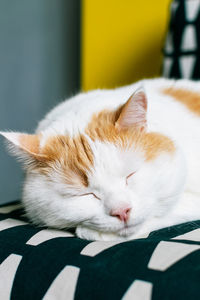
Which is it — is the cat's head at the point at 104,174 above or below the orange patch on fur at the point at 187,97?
below

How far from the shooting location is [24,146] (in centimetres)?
90

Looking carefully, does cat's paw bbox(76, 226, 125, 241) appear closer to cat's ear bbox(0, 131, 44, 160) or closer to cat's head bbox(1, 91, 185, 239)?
cat's head bbox(1, 91, 185, 239)

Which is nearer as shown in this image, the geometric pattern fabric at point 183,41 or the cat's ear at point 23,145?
the cat's ear at point 23,145

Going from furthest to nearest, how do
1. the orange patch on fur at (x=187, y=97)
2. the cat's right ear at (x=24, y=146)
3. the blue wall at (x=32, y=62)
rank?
the blue wall at (x=32, y=62), the orange patch on fur at (x=187, y=97), the cat's right ear at (x=24, y=146)

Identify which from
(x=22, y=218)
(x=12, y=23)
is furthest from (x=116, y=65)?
(x=22, y=218)

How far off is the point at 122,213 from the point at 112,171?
0.29 feet

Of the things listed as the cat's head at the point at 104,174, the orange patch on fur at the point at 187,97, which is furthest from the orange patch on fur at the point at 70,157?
the orange patch on fur at the point at 187,97

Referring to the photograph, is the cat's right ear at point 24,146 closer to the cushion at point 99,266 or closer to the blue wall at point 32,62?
the cushion at point 99,266

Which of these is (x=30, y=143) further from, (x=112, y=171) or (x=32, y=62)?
(x=32, y=62)

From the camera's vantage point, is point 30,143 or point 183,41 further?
point 183,41

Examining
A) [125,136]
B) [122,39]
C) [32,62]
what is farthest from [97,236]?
[32,62]

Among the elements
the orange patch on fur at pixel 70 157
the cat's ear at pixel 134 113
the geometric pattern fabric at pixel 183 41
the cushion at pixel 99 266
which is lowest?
the cushion at pixel 99 266

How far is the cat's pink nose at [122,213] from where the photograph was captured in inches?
31.0

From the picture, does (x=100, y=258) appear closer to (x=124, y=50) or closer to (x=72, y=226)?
(x=72, y=226)
